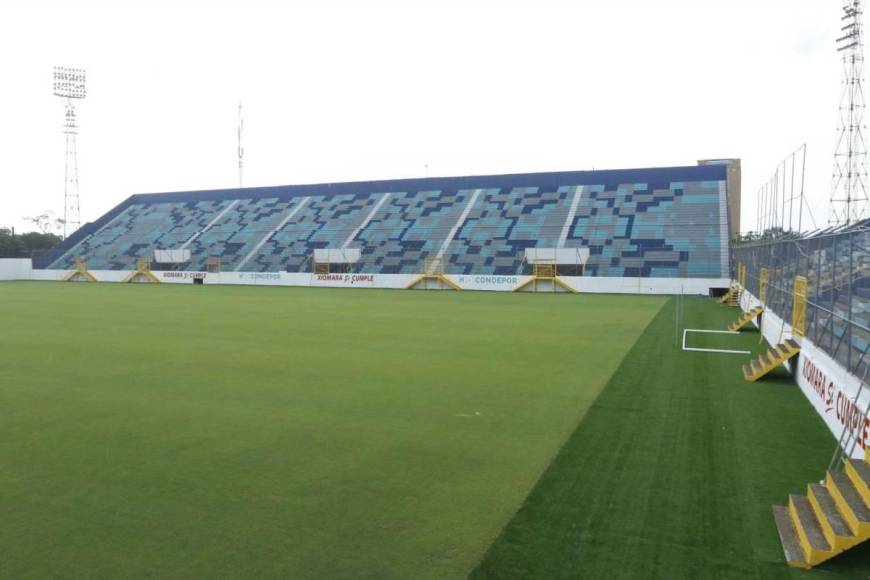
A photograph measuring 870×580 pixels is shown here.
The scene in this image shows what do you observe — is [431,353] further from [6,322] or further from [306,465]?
[6,322]

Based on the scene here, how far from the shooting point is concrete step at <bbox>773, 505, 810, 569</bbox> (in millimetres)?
4660

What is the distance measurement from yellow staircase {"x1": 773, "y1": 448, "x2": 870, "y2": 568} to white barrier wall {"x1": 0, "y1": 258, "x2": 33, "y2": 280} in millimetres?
62202

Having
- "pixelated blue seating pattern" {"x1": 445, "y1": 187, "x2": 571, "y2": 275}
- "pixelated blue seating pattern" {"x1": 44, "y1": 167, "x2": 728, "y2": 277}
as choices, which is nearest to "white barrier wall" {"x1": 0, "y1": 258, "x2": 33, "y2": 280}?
"pixelated blue seating pattern" {"x1": 44, "y1": 167, "x2": 728, "y2": 277}

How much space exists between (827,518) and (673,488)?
1389 mm

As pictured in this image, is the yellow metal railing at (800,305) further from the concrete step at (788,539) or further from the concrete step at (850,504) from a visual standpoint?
the concrete step at (788,539)

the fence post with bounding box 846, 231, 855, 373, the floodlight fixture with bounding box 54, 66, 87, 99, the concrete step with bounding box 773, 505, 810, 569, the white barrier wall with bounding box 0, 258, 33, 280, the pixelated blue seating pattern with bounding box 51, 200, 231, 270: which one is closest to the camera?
the concrete step with bounding box 773, 505, 810, 569

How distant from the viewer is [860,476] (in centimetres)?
496

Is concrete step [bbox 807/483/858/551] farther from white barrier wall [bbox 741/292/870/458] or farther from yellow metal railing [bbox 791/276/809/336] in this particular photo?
yellow metal railing [bbox 791/276/809/336]

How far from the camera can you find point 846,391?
290 inches

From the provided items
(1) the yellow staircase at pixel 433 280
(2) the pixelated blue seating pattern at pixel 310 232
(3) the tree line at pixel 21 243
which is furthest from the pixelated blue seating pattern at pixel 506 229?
(3) the tree line at pixel 21 243

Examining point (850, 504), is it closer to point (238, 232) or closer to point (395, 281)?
point (395, 281)

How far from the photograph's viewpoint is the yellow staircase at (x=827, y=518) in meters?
4.58

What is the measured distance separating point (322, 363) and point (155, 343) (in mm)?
5241

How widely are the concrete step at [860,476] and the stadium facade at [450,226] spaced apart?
33987mm
